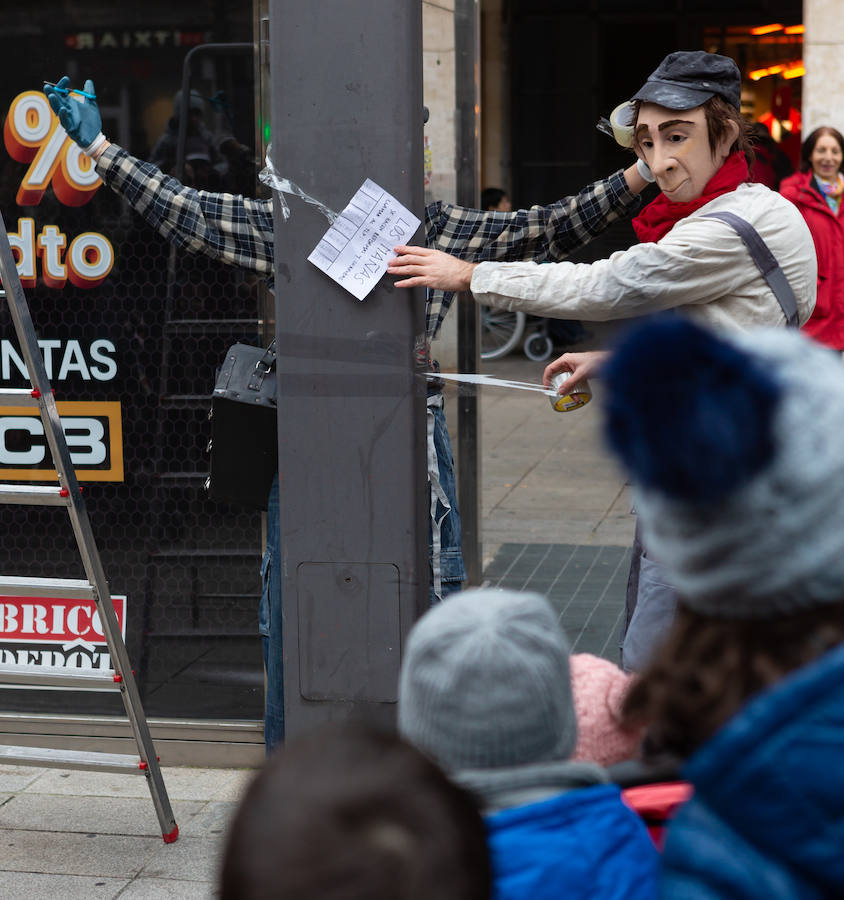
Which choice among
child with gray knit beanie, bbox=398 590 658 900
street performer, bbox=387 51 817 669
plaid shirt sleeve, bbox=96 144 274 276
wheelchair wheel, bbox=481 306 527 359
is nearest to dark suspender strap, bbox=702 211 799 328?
street performer, bbox=387 51 817 669

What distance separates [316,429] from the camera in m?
3.03

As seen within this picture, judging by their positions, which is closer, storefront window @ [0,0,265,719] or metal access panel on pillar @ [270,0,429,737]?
metal access panel on pillar @ [270,0,429,737]

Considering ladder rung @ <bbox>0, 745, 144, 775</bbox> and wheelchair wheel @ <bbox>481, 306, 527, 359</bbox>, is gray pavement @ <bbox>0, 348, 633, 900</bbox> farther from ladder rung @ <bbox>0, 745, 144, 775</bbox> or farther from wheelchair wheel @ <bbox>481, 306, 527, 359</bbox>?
wheelchair wheel @ <bbox>481, 306, 527, 359</bbox>

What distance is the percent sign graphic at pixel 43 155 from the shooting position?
3973mm

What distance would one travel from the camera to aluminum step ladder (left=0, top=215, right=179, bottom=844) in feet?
10.7

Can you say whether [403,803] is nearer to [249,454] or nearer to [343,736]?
[343,736]

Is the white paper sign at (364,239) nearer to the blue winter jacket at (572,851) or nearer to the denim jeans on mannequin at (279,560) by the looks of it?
the denim jeans on mannequin at (279,560)

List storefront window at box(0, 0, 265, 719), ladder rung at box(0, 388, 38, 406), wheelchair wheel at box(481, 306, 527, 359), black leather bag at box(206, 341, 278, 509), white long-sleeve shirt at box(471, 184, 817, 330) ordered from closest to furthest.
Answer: white long-sleeve shirt at box(471, 184, 817, 330)
ladder rung at box(0, 388, 38, 406)
black leather bag at box(206, 341, 278, 509)
storefront window at box(0, 0, 265, 719)
wheelchair wheel at box(481, 306, 527, 359)

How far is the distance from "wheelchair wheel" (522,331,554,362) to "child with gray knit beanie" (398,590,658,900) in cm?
1258

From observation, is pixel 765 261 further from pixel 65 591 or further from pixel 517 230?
pixel 65 591

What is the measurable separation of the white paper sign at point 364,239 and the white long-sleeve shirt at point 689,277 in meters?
0.21

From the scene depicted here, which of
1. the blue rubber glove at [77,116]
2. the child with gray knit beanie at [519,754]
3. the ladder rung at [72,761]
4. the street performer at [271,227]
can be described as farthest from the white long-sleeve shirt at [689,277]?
the ladder rung at [72,761]

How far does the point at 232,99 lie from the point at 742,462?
299 centimetres

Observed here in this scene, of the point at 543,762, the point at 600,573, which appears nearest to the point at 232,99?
the point at 543,762
